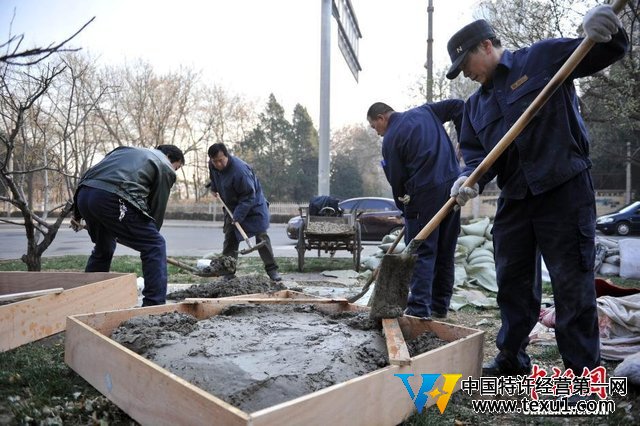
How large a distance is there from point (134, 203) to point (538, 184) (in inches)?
109

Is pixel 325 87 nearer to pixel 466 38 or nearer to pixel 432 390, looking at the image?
pixel 466 38

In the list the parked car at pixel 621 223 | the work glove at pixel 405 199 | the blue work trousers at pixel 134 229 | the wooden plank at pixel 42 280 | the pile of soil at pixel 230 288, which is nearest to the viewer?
the blue work trousers at pixel 134 229

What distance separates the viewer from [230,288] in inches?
182

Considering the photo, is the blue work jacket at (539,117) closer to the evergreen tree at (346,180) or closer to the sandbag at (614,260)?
the sandbag at (614,260)

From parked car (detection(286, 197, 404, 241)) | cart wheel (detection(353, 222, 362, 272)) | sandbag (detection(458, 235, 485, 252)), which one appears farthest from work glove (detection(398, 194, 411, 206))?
parked car (detection(286, 197, 404, 241))

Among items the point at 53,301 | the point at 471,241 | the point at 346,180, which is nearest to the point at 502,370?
the point at 53,301

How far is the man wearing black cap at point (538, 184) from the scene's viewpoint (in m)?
2.26

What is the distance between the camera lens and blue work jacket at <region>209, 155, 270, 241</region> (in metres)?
6.04

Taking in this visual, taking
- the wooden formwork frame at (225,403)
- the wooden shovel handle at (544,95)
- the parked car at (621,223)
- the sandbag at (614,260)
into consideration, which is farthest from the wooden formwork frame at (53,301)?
the parked car at (621,223)

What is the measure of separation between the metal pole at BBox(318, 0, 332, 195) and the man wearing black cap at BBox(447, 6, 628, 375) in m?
7.99

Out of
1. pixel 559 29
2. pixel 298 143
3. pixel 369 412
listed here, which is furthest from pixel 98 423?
pixel 298 143

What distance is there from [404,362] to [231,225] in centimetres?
454

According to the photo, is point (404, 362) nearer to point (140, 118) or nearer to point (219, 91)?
point (140, 118)

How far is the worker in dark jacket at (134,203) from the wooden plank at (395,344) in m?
1.90
